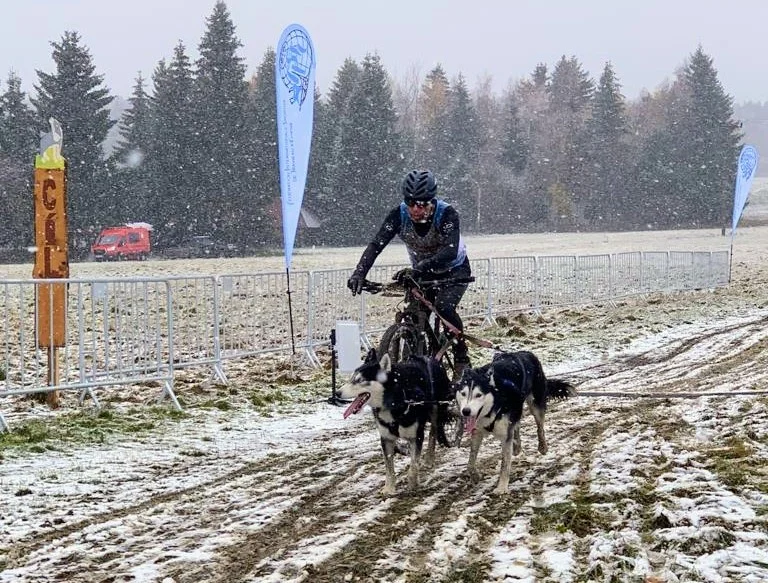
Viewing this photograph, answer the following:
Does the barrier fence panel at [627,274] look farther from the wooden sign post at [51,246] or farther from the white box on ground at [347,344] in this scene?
the wooden sign post at [51,246]

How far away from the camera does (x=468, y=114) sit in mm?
75750

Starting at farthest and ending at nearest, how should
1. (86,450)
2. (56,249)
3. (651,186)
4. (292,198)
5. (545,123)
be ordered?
(545,123) → (651,186) → (292,198) → (56,249) → (86,450)

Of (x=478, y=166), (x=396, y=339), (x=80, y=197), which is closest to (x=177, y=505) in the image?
(x=396, y=339)

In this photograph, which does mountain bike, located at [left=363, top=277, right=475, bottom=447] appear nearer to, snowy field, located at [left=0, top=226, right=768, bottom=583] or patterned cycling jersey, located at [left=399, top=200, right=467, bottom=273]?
patterned cycling jersey, located at [left=399, top=200, right=467, bottom=273]

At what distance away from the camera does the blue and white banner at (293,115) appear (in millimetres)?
11055

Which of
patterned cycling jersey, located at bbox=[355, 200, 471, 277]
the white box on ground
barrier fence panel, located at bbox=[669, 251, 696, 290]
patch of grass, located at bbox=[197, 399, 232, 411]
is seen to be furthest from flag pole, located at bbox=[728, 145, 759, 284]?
patterned cycling jersey, located at bbox=[355, 200, 471, 277]

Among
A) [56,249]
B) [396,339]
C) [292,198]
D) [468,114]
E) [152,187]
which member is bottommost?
[396,339]

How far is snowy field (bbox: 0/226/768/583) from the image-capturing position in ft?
13.8

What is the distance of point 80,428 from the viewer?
26.9 ft

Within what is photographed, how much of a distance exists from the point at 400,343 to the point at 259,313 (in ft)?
19.5

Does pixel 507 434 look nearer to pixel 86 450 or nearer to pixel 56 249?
pixel 86 450

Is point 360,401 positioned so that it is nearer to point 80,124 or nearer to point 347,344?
point 347,344

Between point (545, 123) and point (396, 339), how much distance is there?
3302 inches

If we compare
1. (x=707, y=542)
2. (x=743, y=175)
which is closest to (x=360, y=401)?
(x=707, y=542)
